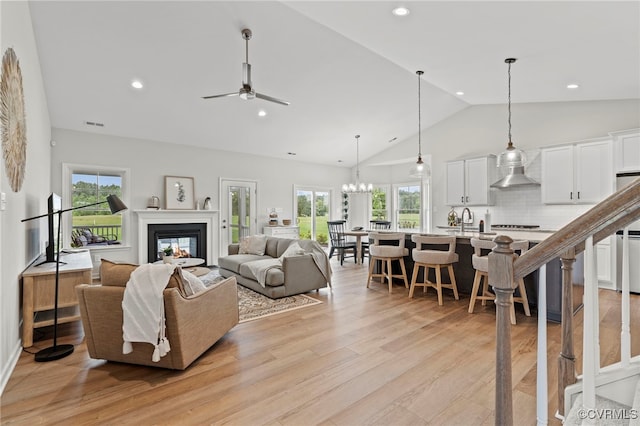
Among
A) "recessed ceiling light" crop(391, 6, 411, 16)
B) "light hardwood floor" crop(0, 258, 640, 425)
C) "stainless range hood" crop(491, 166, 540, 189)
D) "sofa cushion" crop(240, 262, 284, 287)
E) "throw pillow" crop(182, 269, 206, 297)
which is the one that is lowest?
"light hardwood floor" crop(0, 258, 640, 425)

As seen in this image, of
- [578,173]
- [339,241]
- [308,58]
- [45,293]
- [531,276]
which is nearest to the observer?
[45,293]

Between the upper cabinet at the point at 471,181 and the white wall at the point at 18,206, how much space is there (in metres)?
6.91

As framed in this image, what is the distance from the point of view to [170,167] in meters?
6.59

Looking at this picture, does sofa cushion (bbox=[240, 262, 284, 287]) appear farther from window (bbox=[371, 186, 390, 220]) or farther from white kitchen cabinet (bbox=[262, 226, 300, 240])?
window (bbox=[371, 186, 390, 220])

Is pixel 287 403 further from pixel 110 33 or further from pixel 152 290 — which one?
pixel 110 33

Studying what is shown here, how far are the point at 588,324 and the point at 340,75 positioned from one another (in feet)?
15.8

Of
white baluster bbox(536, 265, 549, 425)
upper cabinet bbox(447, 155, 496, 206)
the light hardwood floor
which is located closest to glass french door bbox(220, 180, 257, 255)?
the light hardwood floor

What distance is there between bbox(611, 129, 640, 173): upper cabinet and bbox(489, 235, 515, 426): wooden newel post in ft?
16.8

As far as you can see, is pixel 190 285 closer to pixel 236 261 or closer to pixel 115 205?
pixel 115 205

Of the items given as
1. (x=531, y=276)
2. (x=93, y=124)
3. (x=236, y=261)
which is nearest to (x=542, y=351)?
(x=531, y=276)

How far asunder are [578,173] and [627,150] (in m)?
0.71

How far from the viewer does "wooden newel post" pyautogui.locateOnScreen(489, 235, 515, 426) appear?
3.98ft

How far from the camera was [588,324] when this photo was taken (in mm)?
1022
